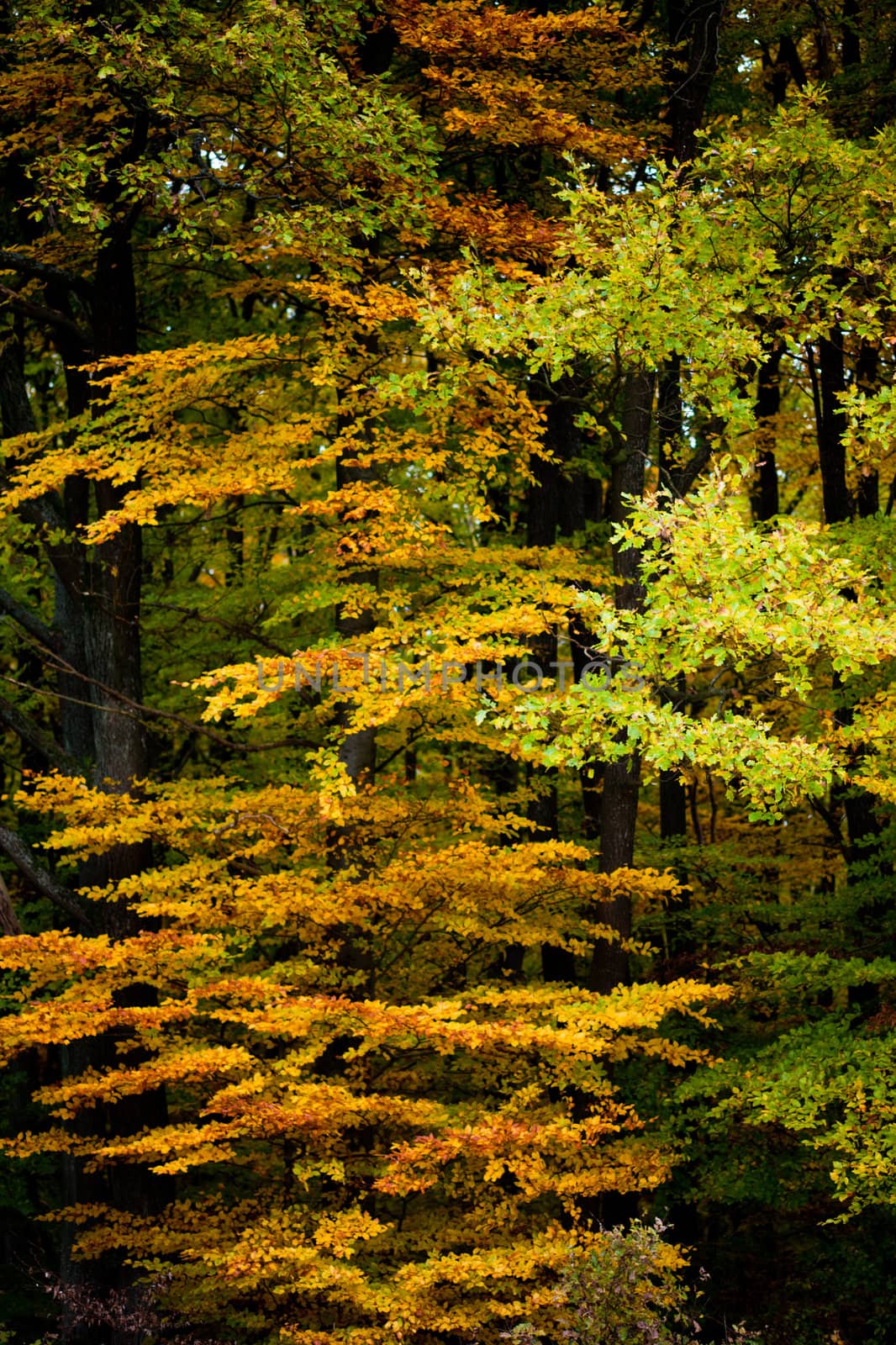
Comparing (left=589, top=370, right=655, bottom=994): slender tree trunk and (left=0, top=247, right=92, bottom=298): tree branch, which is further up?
(left=0, top=247, right=92, bottom=298): tree branch

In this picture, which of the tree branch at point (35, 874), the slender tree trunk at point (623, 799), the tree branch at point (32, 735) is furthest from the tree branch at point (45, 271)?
the slender tree trunk at point (623, 799)

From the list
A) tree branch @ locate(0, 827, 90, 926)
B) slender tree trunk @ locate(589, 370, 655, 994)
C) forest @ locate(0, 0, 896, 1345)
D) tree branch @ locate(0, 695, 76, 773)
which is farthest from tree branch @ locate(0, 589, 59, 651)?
Answer: slender tree trunk @ locate(589, 370, 655, 994)

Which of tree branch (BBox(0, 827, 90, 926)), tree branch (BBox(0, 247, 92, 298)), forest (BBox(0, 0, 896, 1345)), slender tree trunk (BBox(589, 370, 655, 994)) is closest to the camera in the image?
forest (BBox(0, 0, 896, 1345))

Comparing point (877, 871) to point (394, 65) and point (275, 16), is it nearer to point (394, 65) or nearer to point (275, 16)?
point (275, 16)

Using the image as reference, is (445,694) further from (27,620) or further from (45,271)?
(45,271)

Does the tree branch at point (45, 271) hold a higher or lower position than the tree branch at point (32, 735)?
higher

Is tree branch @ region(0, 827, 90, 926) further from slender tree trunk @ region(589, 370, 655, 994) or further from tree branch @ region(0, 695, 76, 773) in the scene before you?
slender tree trunk @ region(589, 370, 655, 994)

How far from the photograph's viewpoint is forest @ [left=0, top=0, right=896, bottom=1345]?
26.9 feet

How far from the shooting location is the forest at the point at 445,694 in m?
8.21

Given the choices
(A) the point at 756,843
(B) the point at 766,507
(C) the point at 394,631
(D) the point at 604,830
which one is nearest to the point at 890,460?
(B) the point at 766,507

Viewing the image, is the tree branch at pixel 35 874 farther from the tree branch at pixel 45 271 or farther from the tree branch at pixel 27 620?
the tree branch at pixel 45 271

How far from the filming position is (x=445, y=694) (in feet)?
30.6

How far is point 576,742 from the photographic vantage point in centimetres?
729

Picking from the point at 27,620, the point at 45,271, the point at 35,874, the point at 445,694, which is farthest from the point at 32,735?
the point at 445,694
